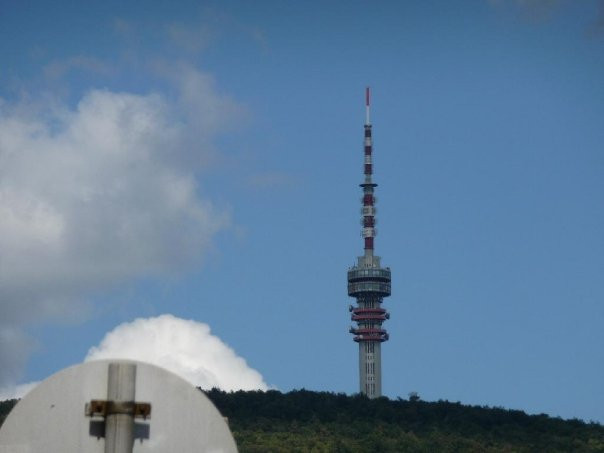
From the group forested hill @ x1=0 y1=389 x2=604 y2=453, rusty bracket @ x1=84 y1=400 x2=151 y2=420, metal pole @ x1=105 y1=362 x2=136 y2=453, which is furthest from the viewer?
forested hill @ x1=0 y1=389 x2=604 y2=453

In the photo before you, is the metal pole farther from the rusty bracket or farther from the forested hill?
the forested hill

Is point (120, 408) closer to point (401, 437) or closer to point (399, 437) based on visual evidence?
point (401, 437)

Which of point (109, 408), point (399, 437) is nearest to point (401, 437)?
point (399, 437)

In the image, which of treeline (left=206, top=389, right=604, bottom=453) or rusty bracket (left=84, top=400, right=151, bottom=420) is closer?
rusty bracket (left=84, top=400, right=151, bottom=420)

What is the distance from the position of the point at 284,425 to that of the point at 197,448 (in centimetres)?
17770

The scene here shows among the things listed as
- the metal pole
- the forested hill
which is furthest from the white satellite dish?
the forested hill

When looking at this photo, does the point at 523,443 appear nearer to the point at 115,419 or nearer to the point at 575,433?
the point at 575,433

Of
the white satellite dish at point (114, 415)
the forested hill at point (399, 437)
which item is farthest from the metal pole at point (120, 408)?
the forested hill at point (399, 437)

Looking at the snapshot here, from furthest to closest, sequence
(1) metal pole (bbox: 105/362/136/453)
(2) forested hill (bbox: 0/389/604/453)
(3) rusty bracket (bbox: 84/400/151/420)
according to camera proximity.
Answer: (2) forested hill (bbox: 0/389/604/453), (3) rusty bracket (bbox: 84/400/151/420), (1) metal pole (bbox: 105/362/136/453)

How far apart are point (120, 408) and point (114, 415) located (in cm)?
11

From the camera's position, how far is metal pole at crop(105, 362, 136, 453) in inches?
702

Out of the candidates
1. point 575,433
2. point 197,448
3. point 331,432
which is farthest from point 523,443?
point 197,448

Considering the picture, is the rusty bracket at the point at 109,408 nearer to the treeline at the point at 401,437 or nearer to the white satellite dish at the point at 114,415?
the white satellite dish at the point at 114,415

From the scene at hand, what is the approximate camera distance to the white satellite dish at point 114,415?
59.1 ft
